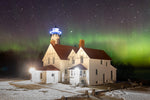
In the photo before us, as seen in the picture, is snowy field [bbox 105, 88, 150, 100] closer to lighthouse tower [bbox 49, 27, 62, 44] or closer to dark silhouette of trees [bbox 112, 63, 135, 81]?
lighthouse tower [bbox 49, 27, 62, 44]

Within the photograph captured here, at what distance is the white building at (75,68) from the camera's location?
34781 millimetres

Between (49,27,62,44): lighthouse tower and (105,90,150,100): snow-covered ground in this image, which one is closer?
(105,90,150,100): snow-covered ground

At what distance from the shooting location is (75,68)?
34.4 m

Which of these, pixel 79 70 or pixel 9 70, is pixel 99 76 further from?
pixel 9 70

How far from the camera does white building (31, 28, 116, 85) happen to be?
34.8 meters

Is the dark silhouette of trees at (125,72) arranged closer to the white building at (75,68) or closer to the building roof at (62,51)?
the white building at (75,68)

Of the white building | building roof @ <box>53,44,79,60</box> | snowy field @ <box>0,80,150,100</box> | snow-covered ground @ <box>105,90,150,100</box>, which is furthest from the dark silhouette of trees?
snow-covered ground @ <box>105,90,150,100</box>

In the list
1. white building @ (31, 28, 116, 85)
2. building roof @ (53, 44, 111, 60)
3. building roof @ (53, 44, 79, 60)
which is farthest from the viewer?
building roof @ (53, 44, 79, 60)

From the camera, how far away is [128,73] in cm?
6156

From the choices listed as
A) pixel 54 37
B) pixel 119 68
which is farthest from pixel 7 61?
pixel 119 68

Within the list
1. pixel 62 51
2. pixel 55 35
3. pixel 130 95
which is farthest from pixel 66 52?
pixel 130 95

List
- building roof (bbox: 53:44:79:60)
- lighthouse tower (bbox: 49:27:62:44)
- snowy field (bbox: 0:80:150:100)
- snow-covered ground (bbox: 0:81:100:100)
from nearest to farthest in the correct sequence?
snow-covered ground (bbox: 0:81:100:100), snowy field (bbox: 0:80:150:100), building roof (bbox: 53:44:79:60), lighthouse tower (bbox: 49:27:62:44)

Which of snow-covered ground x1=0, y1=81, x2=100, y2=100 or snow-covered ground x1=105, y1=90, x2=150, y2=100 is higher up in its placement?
snow-covered ground x1=0, y1=81, x2=100, y2=100

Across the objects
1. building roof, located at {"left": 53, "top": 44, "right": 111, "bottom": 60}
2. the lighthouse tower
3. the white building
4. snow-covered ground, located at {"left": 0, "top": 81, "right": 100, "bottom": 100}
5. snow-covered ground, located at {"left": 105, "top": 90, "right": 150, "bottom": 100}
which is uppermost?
the lighthouse tower
